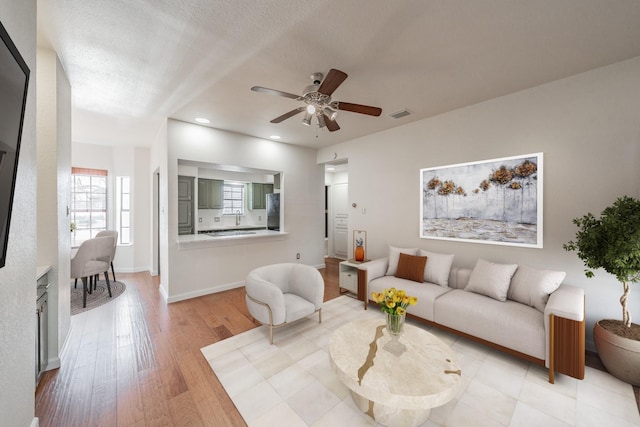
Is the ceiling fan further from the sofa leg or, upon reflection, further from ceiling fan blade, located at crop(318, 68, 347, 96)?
the sofa leg

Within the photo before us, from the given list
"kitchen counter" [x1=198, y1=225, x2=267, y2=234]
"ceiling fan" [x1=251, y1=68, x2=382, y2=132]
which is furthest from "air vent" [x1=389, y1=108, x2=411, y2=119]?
"kitchen counter" [x1=198, y1=225, x2=267, y2=234]

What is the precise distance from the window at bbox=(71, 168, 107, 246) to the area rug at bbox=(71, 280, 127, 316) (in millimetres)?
1293

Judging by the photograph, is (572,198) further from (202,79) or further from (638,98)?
(202,79)

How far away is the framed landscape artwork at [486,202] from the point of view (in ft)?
9.14

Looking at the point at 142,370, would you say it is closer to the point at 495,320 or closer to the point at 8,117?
the point at 8,117

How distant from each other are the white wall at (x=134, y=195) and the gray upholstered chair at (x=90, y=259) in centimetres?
153

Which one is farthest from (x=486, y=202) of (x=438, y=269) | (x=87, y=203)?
(x=87, y=203)

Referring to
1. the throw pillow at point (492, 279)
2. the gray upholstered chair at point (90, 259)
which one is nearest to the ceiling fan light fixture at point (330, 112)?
the throw pillow at point (492, 279)

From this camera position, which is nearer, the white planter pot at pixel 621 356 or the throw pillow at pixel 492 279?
the white planter pot at pixel 621 356

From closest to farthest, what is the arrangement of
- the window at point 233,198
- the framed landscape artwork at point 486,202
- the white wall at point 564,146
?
the white wall at point 564,146, the framed landscape artwork at point 486,202, the window at point 233,198

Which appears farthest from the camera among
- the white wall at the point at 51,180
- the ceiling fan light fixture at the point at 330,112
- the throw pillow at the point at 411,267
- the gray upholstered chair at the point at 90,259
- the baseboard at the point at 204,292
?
the baseboard at the point at 204,292

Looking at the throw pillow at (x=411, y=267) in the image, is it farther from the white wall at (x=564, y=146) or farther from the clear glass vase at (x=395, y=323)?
the clear glass vase at (x=395, y=323)

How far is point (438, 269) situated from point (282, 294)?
2.08 meters

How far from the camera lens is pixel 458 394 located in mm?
1913
